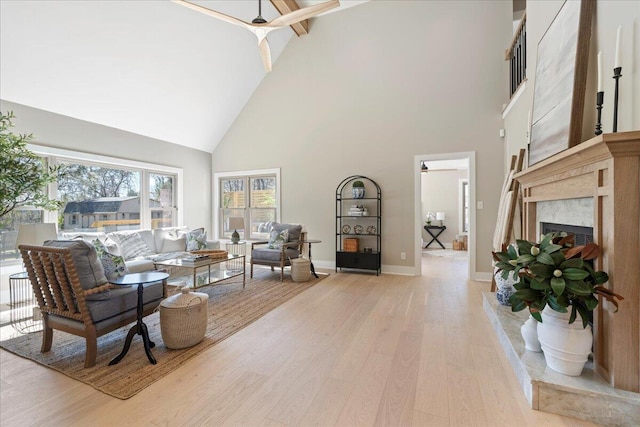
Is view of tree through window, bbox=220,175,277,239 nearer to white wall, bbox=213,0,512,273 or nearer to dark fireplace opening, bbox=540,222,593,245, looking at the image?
white wall, bbox=213,0,512,273

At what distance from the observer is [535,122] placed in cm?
282

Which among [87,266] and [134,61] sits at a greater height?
[134,61]

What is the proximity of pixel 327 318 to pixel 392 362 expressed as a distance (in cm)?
104

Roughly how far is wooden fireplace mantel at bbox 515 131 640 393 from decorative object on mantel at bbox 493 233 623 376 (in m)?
0.08

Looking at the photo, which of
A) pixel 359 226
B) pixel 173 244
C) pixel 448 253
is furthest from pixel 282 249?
pixel 448 253

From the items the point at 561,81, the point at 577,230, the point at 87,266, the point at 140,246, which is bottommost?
the point at 140,246

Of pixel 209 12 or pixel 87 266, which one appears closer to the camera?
pixel 87 266

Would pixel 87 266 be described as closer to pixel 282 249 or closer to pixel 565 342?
pixel 282 249

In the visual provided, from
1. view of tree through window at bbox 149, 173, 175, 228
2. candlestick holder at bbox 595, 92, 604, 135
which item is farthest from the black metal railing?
view of tree through window at bbox 149, 173, 175, 228

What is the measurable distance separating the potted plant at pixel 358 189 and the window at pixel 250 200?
6.03ft

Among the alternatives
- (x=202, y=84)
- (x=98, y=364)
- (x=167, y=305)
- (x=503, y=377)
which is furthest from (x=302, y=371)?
(x=202, y=84)

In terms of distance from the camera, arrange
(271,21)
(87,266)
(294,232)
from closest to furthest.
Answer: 1. (87,266)
2. (271,21)
3. (294,232)

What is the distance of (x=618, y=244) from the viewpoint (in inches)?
62.6

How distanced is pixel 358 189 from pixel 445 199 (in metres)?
4.95
